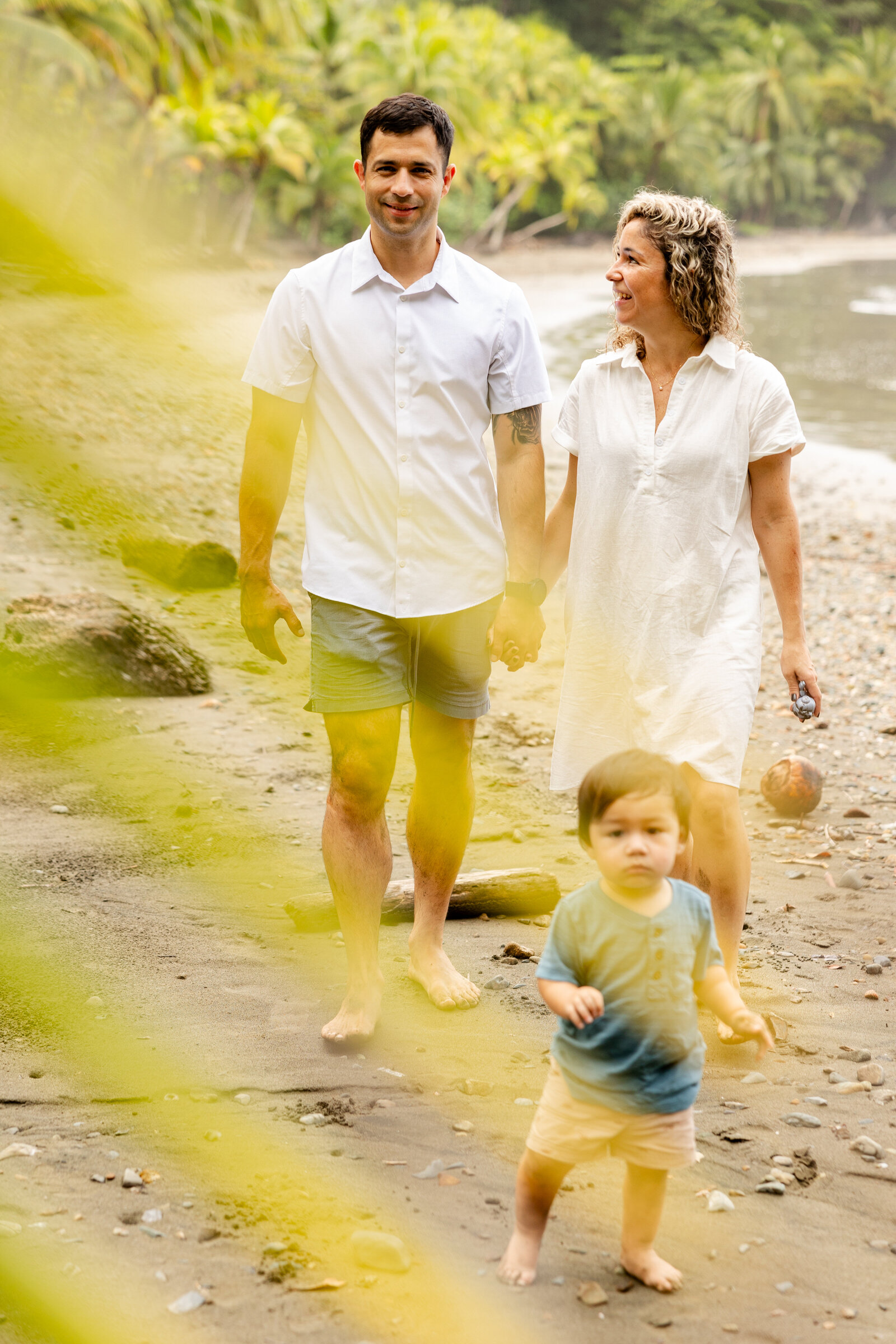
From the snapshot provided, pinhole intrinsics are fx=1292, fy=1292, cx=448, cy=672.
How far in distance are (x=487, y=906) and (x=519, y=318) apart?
5.87 ft

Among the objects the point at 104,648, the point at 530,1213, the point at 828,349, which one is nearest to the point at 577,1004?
the point at 530,1213

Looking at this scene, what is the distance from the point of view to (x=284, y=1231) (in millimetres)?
2215

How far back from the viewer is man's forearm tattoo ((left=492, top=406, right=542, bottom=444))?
2.91 m

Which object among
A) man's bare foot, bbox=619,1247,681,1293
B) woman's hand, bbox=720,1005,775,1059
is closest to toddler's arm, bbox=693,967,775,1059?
woman's hand, bbox=720,1005,775,1059

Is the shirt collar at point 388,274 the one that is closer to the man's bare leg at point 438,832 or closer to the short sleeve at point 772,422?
the short sleeve at point 772,422

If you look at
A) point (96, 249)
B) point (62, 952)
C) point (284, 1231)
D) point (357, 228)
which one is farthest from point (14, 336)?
Answer: point (357, 228)

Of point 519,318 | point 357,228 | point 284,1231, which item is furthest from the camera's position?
point 357,228

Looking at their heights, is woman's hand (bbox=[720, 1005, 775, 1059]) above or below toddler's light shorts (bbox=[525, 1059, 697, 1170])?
above

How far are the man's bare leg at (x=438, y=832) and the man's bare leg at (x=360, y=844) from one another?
152 mm

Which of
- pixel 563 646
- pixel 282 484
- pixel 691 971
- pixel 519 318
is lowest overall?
pixel 563 646

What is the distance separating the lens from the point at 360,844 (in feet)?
9.69

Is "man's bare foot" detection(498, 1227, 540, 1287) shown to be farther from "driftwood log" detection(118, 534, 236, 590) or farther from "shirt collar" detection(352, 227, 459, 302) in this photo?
"driftwood log" detection(118, 534, 236, 590)

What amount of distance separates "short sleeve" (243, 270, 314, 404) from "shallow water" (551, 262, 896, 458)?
795cm

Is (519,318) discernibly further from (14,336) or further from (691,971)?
(14,336)
